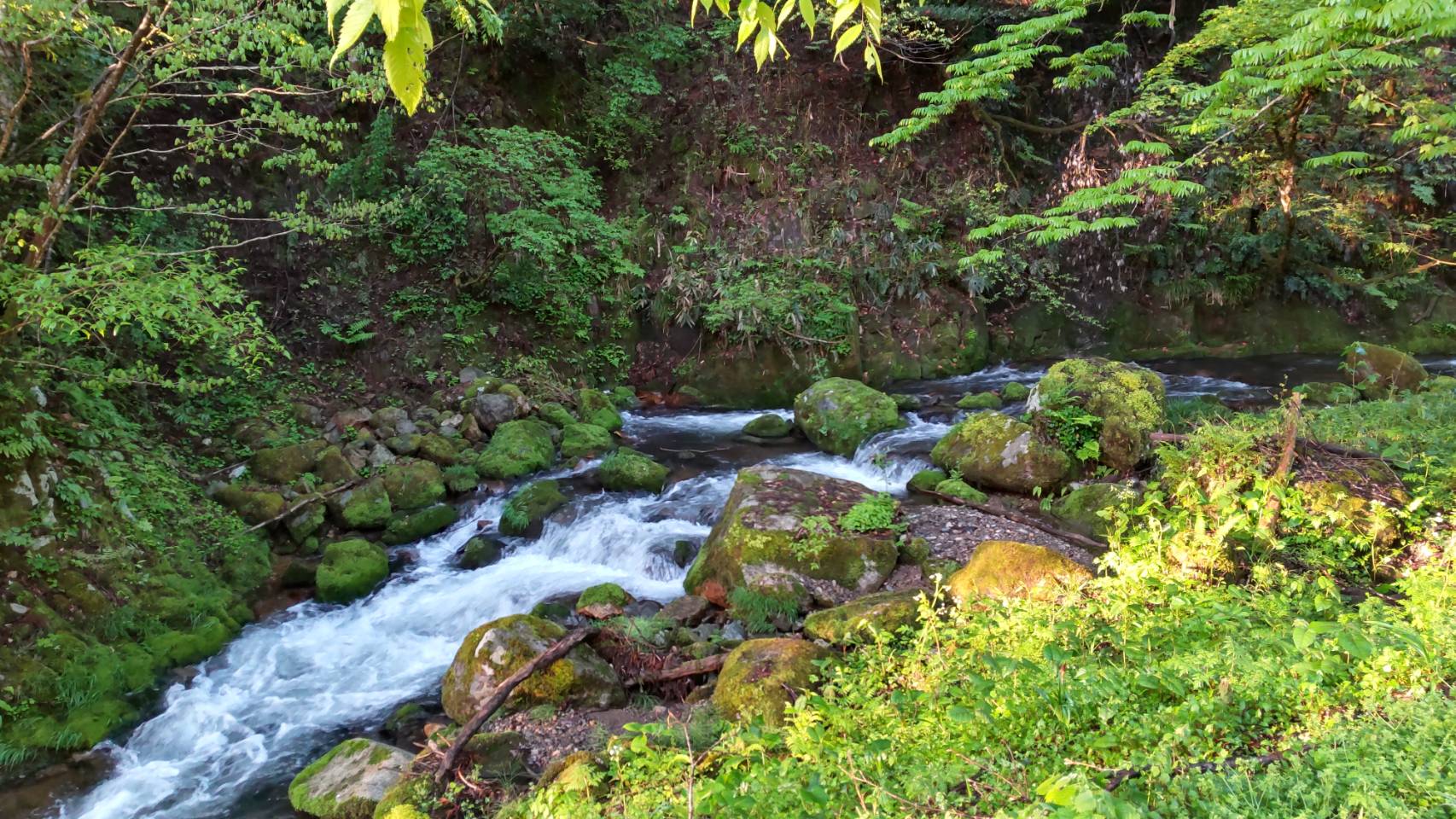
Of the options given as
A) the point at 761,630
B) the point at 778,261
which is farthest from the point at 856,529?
the point at 778,261

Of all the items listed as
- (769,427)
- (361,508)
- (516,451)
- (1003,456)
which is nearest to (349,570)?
(361,508)

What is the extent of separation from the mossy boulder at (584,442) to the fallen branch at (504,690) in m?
4.81

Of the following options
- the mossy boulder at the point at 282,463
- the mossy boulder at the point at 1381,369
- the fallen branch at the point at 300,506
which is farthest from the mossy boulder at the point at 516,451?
the mossy boulder at the point at 1381,369

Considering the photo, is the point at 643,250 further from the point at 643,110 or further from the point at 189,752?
the point at 189,752

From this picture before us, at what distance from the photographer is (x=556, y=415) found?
34.4ft

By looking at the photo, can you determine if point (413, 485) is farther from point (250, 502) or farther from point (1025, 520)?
point (1025, 520)

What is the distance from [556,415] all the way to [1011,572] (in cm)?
758

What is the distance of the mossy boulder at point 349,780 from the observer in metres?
3.96

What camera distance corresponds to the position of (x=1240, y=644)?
2885mm

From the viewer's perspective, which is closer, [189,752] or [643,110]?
[189,752]

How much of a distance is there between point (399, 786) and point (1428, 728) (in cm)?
456

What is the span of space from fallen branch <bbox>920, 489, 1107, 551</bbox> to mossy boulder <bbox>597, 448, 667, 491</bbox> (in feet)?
10.9

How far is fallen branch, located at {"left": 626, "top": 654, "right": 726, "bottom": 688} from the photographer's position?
4.75 metres

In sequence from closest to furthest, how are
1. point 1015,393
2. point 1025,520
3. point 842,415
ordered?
point 1025,520, point 842,415, point 1015,393
